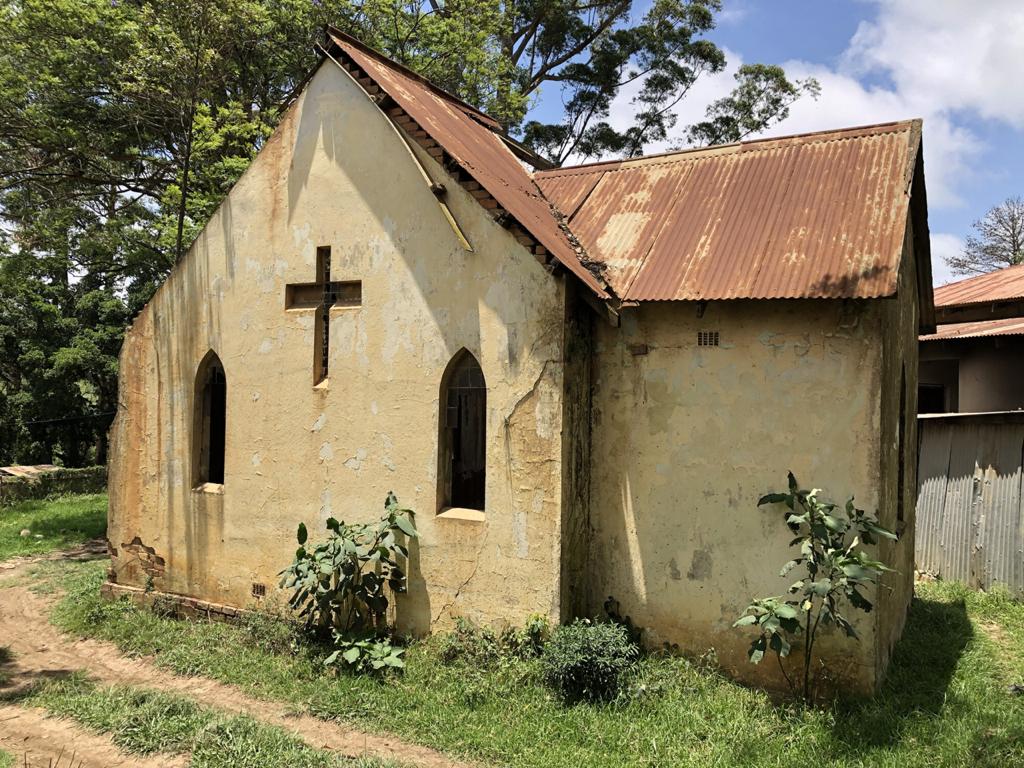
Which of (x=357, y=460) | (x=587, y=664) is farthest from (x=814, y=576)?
(x=357, y=460)

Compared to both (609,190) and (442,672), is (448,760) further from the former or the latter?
(609,190)

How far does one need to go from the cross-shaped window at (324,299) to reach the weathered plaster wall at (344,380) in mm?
98

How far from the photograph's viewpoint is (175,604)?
8.59 metres

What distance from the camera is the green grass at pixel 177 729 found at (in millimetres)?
5254

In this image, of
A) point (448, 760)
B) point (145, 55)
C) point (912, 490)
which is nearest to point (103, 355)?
point (145, 55)

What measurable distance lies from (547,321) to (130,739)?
5.00 metres

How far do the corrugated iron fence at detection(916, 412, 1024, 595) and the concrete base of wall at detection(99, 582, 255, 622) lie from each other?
9.90 meters

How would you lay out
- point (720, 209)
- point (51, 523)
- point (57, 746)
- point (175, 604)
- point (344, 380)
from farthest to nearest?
point (51, 523)
point (175, 604)
point (344, 380)
point (720, 209)
point (57, 746)

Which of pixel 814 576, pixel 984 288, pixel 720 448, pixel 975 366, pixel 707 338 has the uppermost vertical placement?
pixel 984 288

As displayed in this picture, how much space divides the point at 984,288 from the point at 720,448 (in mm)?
12410

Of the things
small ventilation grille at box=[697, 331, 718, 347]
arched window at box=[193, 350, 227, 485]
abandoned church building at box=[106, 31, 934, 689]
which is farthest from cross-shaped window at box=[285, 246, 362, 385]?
small ventilation grille at box=[697, 331, 718, 347]

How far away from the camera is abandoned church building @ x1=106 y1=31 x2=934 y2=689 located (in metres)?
6.41

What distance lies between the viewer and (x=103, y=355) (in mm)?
19453

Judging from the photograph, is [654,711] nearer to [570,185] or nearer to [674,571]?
[674,571]
